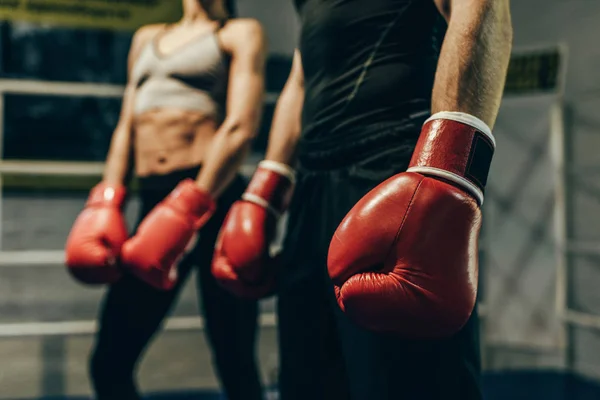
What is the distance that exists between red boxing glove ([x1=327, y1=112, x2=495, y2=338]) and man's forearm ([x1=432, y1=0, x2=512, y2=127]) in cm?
2

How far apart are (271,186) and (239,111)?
0.40 metres

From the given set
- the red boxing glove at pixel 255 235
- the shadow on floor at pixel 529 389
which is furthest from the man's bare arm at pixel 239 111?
the shadow on floor at pixel 529 389

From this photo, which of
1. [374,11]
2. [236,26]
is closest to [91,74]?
[236,26]

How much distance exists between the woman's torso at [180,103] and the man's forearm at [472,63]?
86 cm

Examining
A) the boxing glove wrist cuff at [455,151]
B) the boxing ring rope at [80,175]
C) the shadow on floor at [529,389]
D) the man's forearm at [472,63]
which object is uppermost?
the man's forearm at [472,63]

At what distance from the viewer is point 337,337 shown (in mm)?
784

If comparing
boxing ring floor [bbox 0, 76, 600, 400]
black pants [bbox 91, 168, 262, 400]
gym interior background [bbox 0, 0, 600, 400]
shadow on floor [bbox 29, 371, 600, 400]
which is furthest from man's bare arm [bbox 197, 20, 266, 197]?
shadow on floor [bbox 29, 371, 600, 400]

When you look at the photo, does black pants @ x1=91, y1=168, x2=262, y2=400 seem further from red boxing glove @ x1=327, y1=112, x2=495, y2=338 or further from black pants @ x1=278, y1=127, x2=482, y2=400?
red boxing glove @ x1=327, y1=112, x2=495, y2=338

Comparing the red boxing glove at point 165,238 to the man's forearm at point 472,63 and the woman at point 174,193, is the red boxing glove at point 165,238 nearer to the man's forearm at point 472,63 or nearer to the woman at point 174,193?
the woman at point 174,193

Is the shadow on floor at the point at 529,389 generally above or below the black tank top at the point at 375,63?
below

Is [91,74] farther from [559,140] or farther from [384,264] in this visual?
[384,264]

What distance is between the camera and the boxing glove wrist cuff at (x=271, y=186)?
38.5 inches

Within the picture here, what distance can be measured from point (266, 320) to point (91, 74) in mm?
1371

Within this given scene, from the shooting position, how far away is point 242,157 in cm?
131
